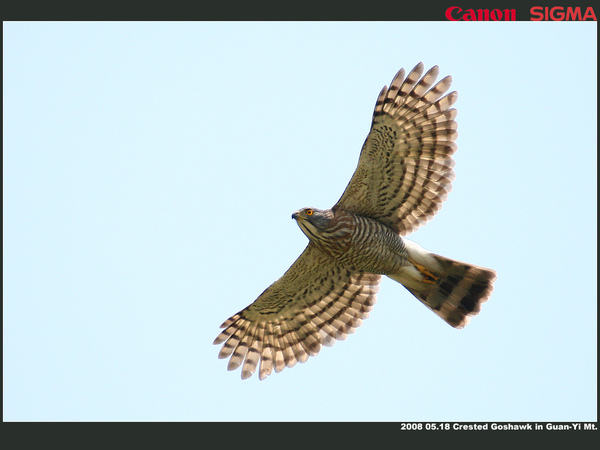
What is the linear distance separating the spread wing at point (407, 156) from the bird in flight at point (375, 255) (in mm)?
14

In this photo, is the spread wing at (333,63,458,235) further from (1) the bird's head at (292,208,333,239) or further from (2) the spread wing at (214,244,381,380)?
(2) the spread wing at (214,244,381,380)

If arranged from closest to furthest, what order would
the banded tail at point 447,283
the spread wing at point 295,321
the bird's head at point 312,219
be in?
1. the bird's head at point 312,219
2. the banded tail at point 447,283
3. the spread wing at point 295,321

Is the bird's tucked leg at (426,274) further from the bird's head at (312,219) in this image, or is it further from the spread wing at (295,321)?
the bird's head at (312,219)

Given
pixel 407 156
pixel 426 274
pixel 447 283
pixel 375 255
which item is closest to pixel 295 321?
pixel 375 255

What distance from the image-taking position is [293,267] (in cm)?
1213

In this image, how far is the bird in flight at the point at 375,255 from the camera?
444 inches

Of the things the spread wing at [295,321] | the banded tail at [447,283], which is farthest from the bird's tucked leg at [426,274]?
the spread wing at [295,321]

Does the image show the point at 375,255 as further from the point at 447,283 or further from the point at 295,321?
the point at 295,321

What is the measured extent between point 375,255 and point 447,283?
4.28ft

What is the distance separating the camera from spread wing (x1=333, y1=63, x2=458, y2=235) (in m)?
11.2

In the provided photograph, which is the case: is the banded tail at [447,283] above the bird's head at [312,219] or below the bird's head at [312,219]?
below
